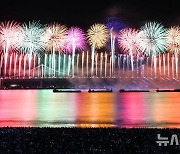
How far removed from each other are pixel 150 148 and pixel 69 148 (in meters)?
2.11

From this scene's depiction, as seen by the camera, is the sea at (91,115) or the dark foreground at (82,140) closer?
the dark foreground at (82,140)

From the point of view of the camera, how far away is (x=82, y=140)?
42.2 ft

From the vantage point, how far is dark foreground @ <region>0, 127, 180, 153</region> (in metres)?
11.5

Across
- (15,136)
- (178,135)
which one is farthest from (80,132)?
(178,135)

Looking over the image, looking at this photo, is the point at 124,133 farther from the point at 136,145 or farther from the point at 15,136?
the point at 15,136

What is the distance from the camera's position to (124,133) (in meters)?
13.9

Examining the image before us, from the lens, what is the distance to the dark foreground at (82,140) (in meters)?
11.5

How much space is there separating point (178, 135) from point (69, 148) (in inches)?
136

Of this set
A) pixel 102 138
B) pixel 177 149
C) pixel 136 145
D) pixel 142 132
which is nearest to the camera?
pixel 177 149

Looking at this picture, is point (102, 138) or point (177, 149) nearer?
point (177, 149)

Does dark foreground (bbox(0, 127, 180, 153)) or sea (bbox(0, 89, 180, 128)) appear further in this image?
sea (bbox(0, 89, 180, 128))

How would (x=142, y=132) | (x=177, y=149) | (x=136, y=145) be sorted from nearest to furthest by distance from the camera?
(x=177, y=149), (x=136, y=145), (x=142, y=132)

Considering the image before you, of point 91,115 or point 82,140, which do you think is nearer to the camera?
point 82,140

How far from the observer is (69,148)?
11742 millimetres
